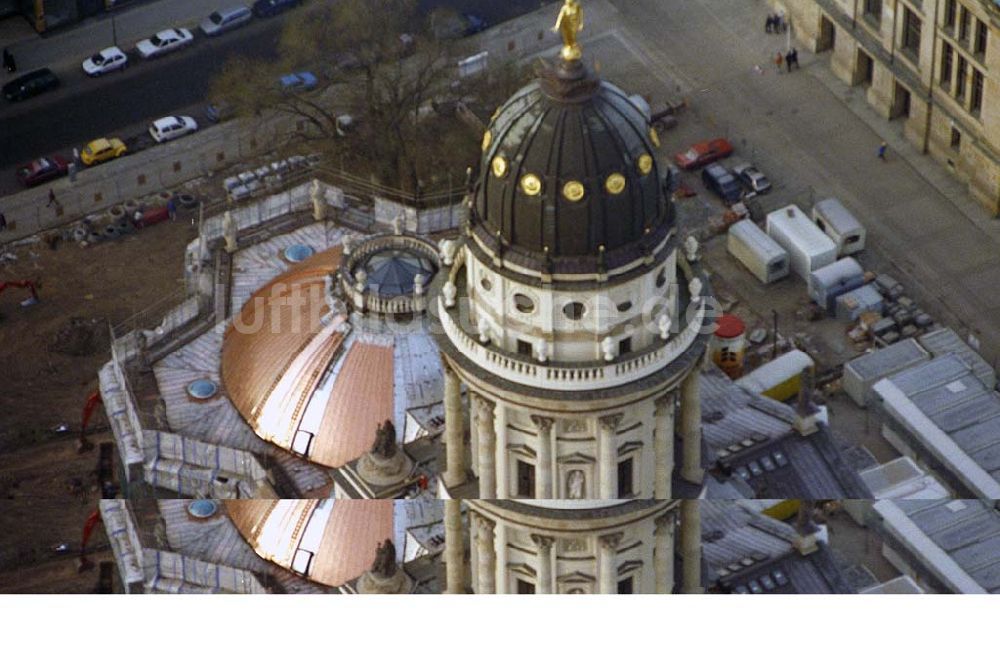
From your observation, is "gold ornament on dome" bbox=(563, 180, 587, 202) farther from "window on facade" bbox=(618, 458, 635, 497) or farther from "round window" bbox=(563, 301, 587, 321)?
"window on facade" bbox=(618, 458, 635, 497)

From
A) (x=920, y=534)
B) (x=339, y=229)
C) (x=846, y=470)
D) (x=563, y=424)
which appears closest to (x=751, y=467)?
(x=846, y=470)

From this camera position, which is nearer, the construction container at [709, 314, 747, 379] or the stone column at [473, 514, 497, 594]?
the stone column at [473, 514, 497, 594]

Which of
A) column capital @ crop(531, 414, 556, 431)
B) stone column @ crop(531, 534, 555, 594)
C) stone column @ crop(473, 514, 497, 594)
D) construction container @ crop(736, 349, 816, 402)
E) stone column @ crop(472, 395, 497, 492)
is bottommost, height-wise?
stone column @ crop(531, 534, 555, 594)

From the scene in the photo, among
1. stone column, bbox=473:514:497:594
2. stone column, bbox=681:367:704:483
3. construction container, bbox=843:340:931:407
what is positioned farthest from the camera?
construction container, bbox=843:340:931:407

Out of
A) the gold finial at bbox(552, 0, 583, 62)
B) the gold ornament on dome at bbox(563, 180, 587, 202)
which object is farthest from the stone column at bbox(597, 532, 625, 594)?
the gold finial at bbox(552, 0, 583, 62)

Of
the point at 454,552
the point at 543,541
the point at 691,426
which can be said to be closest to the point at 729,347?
the point at 454,552

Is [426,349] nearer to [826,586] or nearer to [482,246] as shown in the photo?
[826,586]

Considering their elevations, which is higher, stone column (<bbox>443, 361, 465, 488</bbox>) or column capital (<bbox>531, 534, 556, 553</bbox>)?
stone column (<bbox>443, 361, 465, 488</bbox>)
